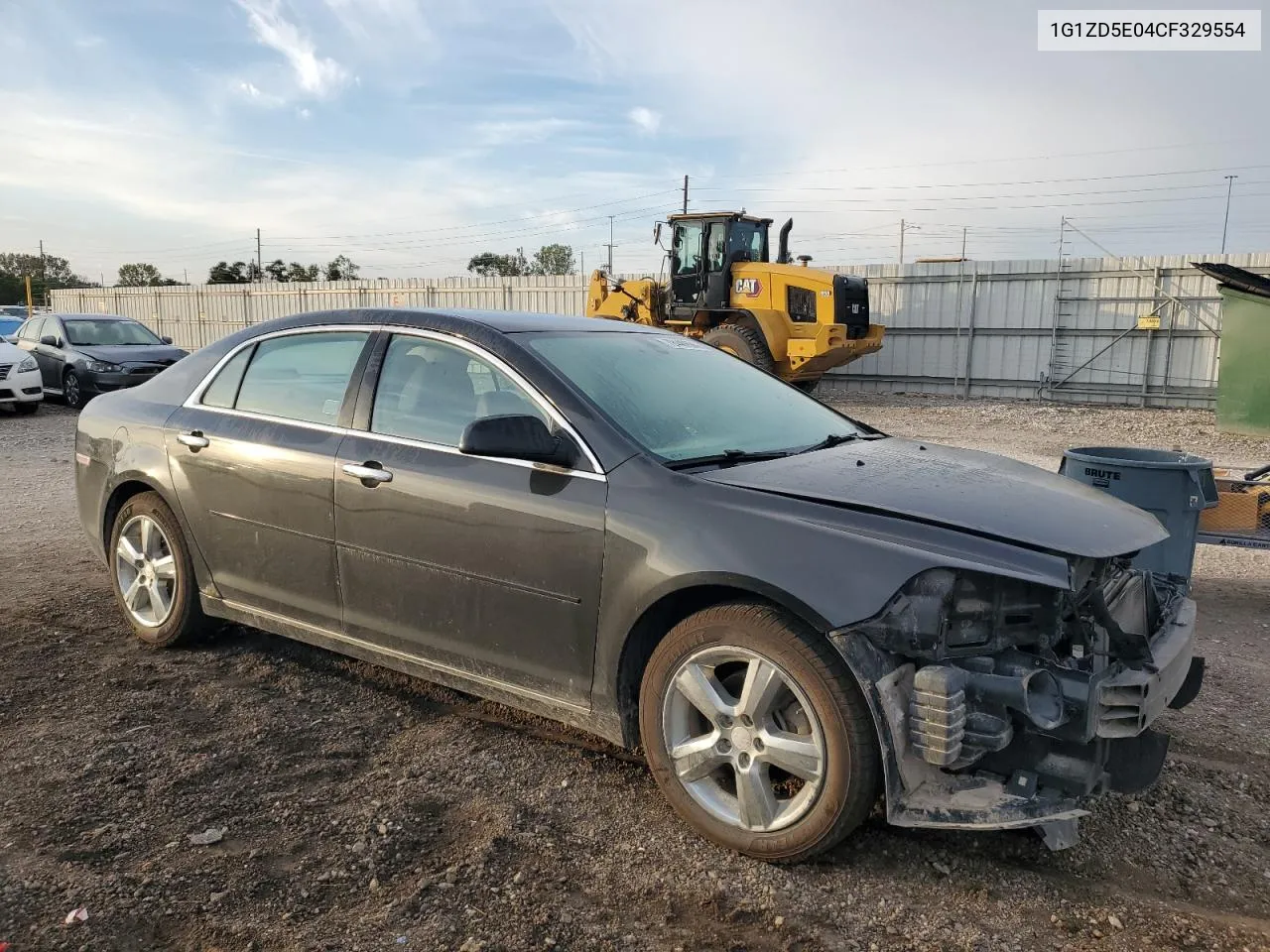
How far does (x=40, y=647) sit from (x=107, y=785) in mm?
1688

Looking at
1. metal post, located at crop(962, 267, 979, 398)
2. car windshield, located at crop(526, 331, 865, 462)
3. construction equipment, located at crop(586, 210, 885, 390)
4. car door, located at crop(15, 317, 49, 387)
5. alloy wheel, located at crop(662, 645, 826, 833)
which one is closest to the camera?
alloy wheel, located at crop(662, 645, 826, 833)

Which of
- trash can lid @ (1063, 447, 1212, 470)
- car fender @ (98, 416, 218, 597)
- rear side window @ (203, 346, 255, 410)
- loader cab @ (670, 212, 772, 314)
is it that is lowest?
car fender @ (98, 416, 218, 597)

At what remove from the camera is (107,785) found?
329 cm

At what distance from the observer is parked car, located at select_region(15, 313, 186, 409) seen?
15656 mm

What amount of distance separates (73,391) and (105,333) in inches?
49.3

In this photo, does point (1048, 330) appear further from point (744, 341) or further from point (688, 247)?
point (688, 247)

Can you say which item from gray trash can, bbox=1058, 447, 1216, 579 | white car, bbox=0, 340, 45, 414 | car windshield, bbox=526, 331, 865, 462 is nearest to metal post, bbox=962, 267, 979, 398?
gray trash can, bbox=1058, 447, 1216, 579

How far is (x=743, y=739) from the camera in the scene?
2826 mm

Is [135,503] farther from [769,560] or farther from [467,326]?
[769,560]

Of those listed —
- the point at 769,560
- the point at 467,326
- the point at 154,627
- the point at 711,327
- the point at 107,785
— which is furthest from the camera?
the point at 711,327

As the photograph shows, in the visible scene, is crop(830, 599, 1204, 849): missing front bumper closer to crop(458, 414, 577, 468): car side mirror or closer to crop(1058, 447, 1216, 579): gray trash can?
crop(458, 414, 577, 468): car side mirror

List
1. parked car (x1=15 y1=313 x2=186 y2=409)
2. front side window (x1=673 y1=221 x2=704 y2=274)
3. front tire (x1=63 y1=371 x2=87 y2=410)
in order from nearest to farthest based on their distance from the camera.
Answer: parked car (x1=15 y1=313 x2=186 y2=409)
front tire (x1=63 y1=371 x2=87 y2=410)
front side window (x1=673 y1=221 x2=704 y2=274)

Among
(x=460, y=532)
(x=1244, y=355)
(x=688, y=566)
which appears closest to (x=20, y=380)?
(x=460, y=532)

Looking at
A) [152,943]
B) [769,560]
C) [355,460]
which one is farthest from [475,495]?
[152,943]
